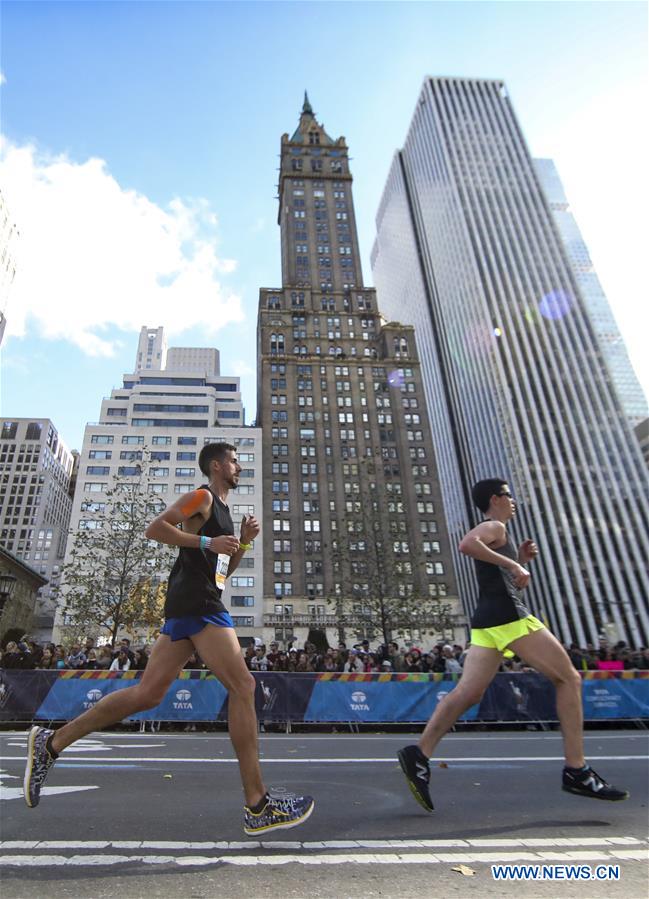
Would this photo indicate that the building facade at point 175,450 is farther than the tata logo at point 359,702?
Yes

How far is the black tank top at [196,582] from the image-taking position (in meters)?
3.64

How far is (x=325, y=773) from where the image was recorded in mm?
5812

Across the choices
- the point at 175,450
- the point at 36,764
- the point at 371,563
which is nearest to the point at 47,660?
the point at 36,764

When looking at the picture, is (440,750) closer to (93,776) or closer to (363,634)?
(93,776)

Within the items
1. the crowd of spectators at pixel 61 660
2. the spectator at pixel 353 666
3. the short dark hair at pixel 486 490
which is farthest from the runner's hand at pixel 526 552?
the crowd of spectators at pixel 61 660

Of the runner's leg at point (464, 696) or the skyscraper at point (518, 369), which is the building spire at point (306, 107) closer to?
the skyscraper at point (518, 369)

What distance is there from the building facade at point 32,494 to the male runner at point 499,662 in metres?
154

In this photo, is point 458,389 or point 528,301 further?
point 458,389

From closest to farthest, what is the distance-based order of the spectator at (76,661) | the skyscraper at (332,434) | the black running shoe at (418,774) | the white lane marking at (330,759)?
1. the black running shoe at (418,774)
2. the white lane marking at (330,759)
3. the spectator at (76,661)
4. the skyscraper at (332,434)

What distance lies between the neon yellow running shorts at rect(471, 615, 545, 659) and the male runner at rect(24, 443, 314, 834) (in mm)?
1743

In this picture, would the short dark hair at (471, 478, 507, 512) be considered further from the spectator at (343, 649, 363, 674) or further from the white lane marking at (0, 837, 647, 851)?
the spectator at (343, 649, 363, 674)

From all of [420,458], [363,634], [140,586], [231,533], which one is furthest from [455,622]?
[231,533]

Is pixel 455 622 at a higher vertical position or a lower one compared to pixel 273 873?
higher

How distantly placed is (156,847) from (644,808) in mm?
3607
